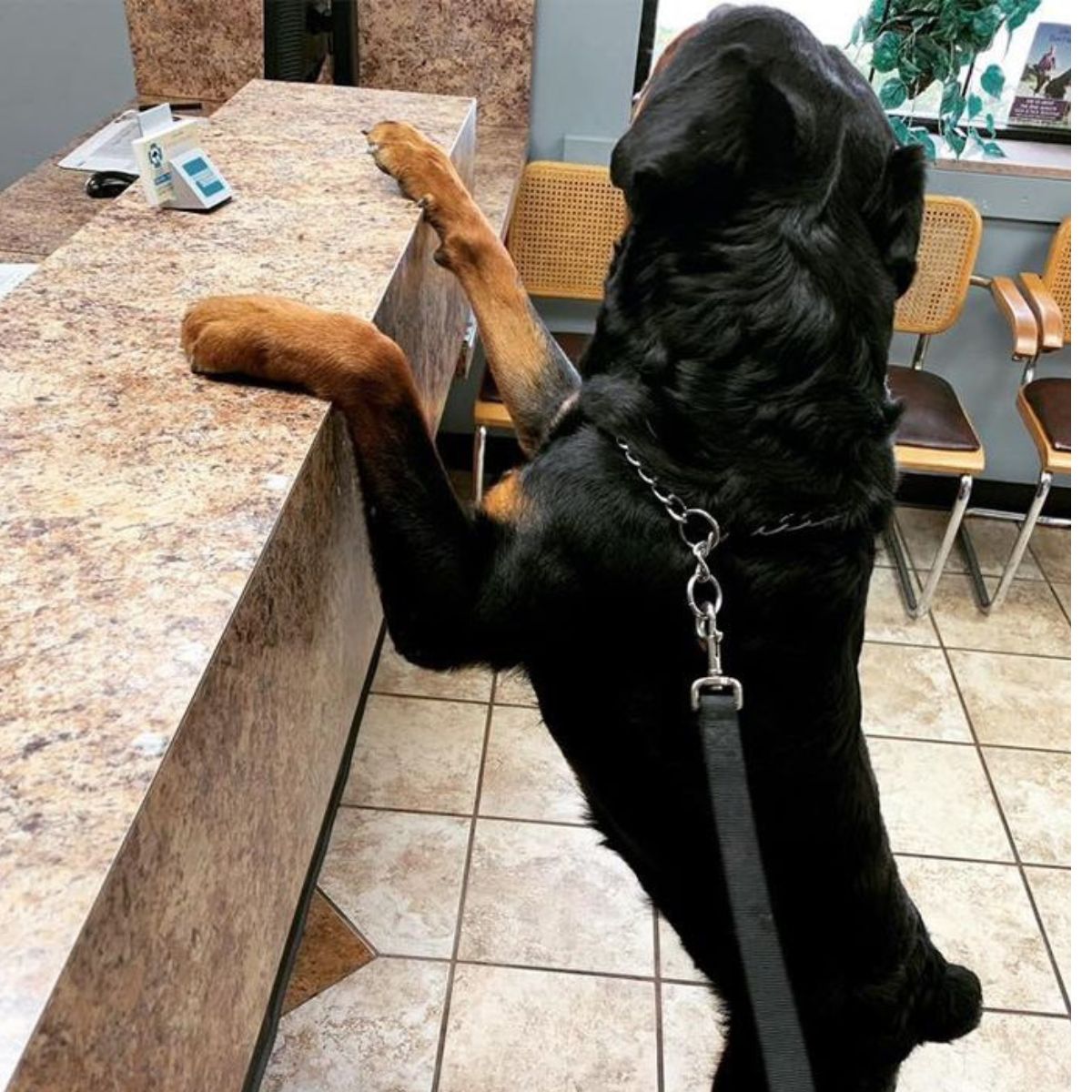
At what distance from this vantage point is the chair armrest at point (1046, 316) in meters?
3.01

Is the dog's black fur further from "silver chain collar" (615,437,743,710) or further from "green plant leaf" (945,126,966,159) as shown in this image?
"green plant leaf" (945,126,966,159)

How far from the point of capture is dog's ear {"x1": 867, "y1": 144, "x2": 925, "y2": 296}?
123 cm

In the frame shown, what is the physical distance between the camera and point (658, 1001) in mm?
2076

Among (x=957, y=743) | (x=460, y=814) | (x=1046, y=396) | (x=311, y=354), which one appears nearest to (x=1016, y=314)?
(x=1046, y=396)

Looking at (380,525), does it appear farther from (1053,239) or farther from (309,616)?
(1053,239)

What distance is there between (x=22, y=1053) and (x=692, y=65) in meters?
1.21

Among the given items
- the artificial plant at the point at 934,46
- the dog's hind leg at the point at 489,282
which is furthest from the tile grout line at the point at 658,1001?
the artificial plant at the point at 934,46

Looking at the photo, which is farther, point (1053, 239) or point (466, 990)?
point (1053, 239)

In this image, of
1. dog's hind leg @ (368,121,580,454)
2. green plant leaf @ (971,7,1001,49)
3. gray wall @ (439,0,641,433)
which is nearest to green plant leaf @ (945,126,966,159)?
green plant leaf @ (971,7,1001,49)

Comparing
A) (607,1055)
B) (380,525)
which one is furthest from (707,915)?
(607,1055)

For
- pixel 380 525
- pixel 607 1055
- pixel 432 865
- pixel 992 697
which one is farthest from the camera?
pixel 992 697

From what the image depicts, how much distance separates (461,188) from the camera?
4.95ft

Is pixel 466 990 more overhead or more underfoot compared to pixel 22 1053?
more underfoot

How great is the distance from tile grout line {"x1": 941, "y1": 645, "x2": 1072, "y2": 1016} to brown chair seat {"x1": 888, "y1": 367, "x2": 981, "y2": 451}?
2.21 feet
